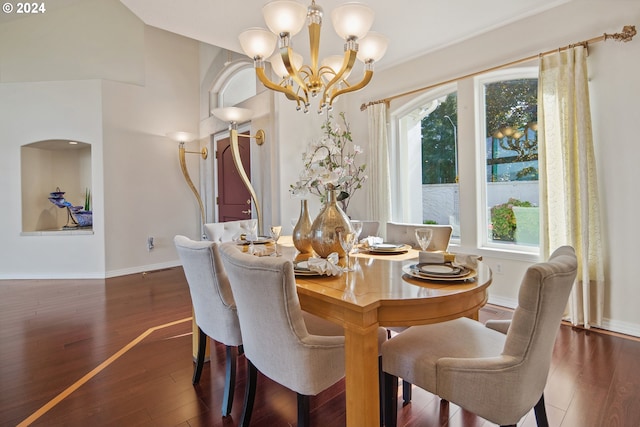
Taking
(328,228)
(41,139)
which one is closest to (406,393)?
(328,228)

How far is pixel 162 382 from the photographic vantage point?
2008mm

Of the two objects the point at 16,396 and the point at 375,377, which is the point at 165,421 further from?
the point at 375,377

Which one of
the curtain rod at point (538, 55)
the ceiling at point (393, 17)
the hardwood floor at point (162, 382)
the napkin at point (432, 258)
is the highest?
the ceiling at point (393, 17)

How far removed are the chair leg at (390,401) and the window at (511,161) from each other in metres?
2.45

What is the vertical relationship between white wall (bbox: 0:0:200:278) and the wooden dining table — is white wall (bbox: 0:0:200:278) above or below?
above

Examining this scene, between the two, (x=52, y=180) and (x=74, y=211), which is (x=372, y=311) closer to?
(x=74, y=211)

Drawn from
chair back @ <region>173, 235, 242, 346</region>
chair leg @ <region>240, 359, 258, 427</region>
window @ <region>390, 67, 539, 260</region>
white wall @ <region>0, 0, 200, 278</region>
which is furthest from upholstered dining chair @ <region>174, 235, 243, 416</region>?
white wall @ <region>0, 0, 200, 278</region>

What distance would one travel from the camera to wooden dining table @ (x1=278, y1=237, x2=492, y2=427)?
3.77ft

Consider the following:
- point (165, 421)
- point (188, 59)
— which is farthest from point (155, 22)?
point (165, 421)

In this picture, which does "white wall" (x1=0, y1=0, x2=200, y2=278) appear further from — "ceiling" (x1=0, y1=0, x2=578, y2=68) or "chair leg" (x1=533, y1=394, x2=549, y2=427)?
"chair leg" (x1=533, y1=394, x2=549, y2=427)

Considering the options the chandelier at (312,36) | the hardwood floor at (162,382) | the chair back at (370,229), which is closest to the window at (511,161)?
the hardwood floor at (162,382)

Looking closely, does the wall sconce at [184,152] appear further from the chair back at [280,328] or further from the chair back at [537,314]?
the chair back at [537,314]

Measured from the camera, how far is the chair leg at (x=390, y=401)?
138 centimetres

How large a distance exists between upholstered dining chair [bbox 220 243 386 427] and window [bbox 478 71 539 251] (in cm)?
268
